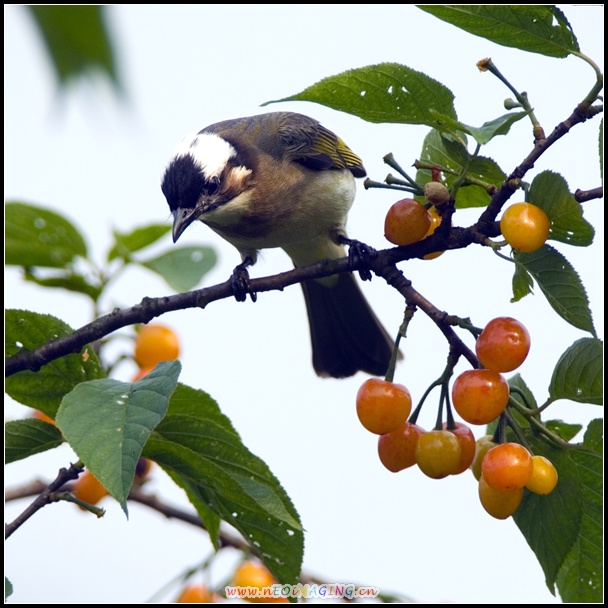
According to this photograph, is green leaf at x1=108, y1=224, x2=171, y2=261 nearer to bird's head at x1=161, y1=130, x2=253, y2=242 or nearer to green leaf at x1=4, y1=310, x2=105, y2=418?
bird's head at x1=161, y1=130, x2=253, y2=242

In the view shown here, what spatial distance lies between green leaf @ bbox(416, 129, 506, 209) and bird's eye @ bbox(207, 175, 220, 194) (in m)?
1.73

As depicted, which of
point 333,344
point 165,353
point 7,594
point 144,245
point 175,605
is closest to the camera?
point 7,594

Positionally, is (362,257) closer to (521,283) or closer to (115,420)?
(521,283)

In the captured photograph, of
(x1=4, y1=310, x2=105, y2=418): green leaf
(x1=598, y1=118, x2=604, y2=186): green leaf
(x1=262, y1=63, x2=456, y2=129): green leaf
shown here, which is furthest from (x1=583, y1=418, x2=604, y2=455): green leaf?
(x1=4, y1=310, x2=105, y2=418): green leaf

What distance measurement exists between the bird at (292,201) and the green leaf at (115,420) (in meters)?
1.96

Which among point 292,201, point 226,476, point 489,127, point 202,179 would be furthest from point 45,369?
point 292,201

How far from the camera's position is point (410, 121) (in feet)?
7.95

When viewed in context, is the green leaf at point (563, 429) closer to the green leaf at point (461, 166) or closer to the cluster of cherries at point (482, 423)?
the cluster of cherries at point (482, 423)

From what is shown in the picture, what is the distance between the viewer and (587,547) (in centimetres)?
246

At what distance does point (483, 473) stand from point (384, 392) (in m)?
0.37

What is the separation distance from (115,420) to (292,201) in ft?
9.26

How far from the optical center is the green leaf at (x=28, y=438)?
100 inches

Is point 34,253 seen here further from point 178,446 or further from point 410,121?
point 410,121

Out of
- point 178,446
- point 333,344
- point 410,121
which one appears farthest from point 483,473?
point 333,344
